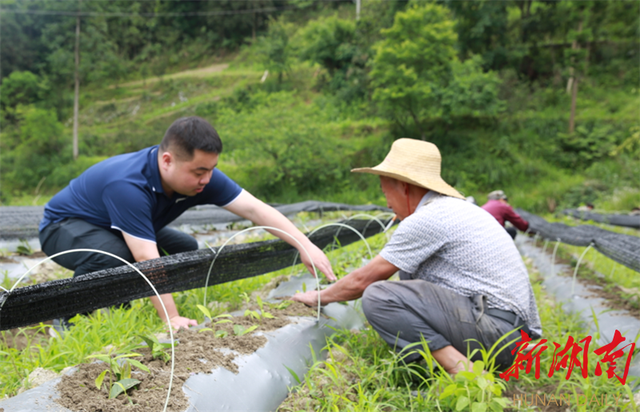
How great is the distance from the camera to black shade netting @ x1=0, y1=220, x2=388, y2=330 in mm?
1497

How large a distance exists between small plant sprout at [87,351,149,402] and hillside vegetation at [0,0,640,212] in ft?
29.6

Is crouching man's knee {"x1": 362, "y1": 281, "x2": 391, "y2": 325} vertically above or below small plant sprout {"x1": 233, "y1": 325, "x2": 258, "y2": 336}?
above

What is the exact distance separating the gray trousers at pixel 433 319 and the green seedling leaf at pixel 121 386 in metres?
1.03

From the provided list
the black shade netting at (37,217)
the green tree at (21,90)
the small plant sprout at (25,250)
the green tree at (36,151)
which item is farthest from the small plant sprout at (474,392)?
the green tree at (21,90)

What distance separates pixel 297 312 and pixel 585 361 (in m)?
1.39

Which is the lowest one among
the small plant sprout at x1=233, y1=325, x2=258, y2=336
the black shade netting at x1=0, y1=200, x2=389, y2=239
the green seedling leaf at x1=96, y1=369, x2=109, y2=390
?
the black shade netting at x1=0, y1=200, x2=389, y2=239

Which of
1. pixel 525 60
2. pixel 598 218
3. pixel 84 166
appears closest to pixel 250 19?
pixel 84 166

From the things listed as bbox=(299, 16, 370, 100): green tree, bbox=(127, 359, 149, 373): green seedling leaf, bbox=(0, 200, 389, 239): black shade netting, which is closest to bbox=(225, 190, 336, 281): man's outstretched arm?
bbox=(127, 359, 149, 373): green seedling leaf

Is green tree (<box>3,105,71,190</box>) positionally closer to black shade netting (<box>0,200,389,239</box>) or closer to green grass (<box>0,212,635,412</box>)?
black shade netting (<box>0,200,389,239</box>)

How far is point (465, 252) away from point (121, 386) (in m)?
1.45

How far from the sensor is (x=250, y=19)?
32156mm

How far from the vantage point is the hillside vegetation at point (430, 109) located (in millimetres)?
13570

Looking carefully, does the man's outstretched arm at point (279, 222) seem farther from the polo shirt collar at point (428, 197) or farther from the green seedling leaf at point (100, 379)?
the green seedling leaf at point (100, 379)

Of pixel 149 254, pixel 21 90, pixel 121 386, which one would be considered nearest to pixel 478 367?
pixel 121 386
